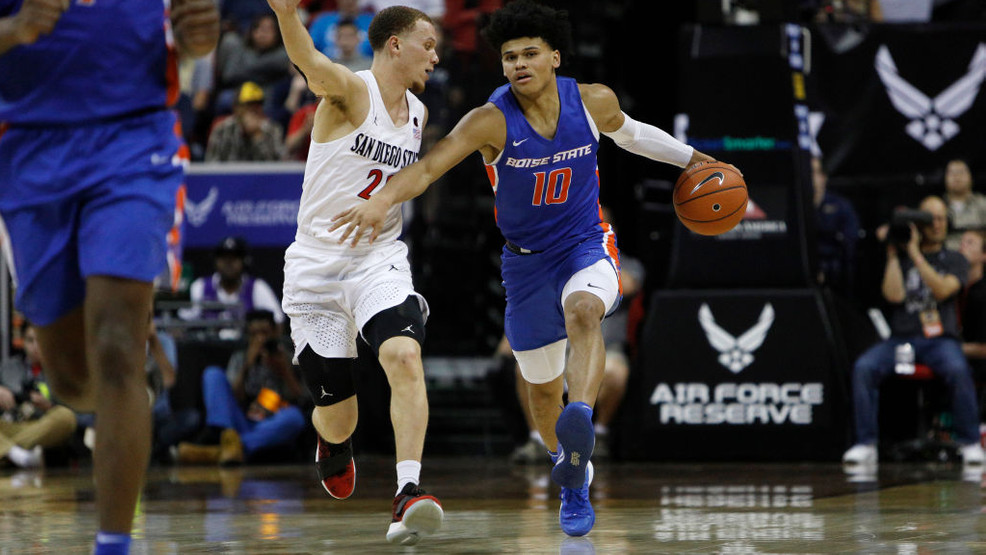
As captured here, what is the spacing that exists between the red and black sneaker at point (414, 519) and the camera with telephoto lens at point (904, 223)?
6363mm

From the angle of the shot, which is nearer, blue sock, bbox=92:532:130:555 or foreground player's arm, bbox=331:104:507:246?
blue sock, bbox=92:532:130:555

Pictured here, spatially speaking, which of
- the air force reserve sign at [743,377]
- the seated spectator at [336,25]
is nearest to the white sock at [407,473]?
the air force reserve sign at [743,377]

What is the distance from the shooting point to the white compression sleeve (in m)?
6.39

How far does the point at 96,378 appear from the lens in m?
3.89

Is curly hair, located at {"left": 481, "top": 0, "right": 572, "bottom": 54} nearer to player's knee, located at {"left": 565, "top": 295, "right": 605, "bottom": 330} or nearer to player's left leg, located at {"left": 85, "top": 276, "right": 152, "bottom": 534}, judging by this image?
player's knee, located at {"left": 565, "top": 295, "right": 605, "bottom": 330}

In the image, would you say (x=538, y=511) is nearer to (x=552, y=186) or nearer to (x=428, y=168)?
(x=552, y=186)

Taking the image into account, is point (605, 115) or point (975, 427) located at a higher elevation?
point (605, 115)

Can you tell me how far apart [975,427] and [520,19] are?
19.1 feet

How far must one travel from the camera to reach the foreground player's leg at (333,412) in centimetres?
631

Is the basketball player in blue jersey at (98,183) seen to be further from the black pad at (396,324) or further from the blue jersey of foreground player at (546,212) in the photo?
the blue jersey of foreground player at (546,212)

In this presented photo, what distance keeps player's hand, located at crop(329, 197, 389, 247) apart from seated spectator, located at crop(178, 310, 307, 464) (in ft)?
18.6

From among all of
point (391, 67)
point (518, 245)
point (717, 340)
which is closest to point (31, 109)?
point (391, 67)

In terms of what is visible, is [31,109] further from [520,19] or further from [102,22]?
[520,19]

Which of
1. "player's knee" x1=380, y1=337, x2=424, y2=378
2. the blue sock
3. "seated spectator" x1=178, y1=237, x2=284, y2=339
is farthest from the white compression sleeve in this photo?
"seated spectator" x1=178, y1=237, x2=284, y2=339
